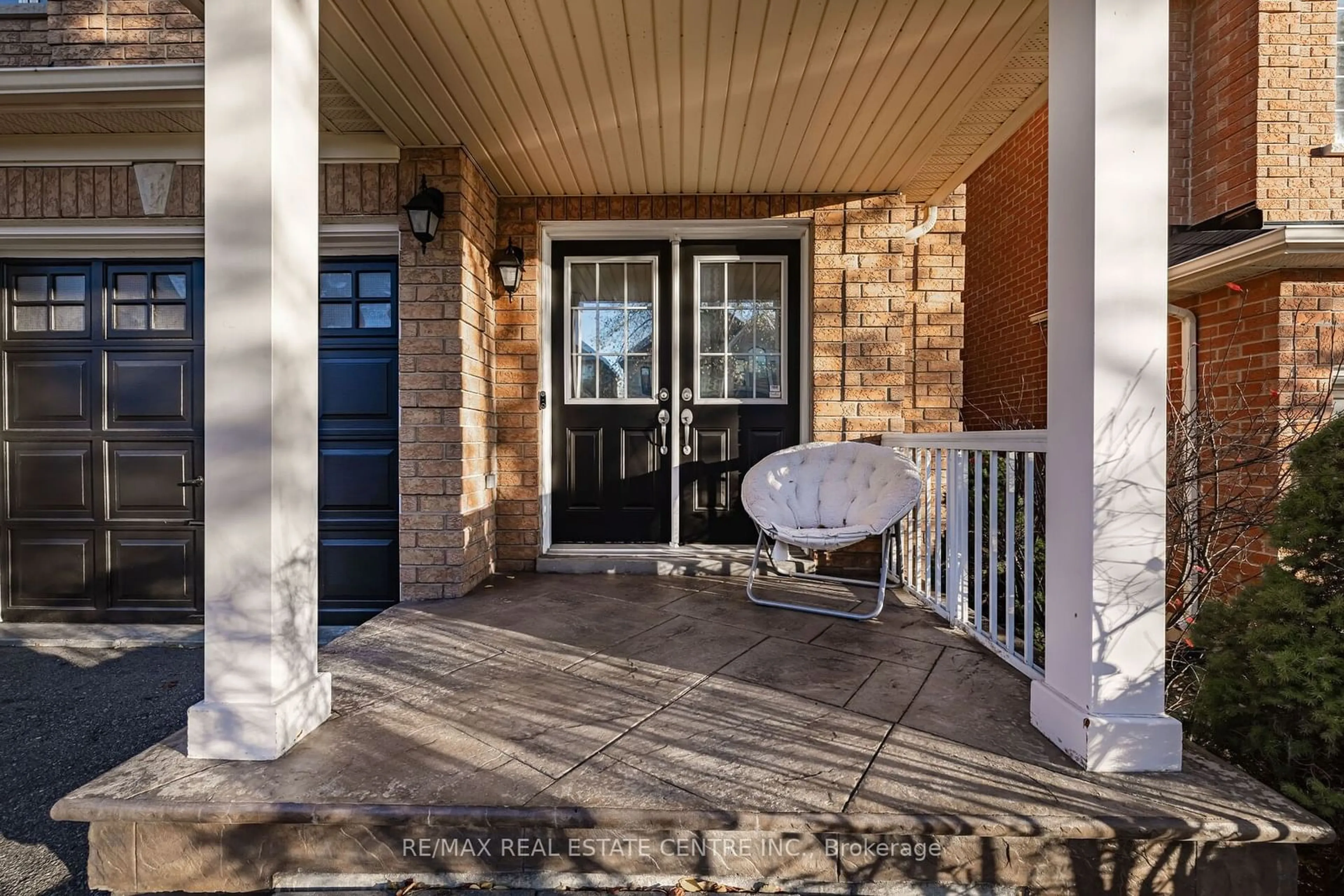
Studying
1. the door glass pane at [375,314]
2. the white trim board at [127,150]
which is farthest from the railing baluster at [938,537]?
the white trim board at [127,150]

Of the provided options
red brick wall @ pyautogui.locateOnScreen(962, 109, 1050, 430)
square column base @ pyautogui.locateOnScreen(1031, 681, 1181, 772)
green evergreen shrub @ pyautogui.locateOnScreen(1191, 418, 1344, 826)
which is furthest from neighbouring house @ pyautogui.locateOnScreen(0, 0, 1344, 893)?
green evergreen shrub @ pyautogui.locateOnScreen(1191, 418, 1344, 826)

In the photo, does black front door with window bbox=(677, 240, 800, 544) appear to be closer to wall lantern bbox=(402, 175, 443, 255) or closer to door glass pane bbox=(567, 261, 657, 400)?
door glass pane bbox=(567, 261, 657, 400)

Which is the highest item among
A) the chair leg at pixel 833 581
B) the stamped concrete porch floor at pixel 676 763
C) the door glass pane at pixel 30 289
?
the door glass pane at pixel 30 289

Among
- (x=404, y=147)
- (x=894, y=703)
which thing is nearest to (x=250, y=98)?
(x=404, y=147)

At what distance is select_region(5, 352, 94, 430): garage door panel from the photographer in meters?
3.37

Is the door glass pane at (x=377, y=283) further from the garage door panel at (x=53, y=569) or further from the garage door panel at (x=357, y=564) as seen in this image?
the garage door panel at (x=53, y=569)

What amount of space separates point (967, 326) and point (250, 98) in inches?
243

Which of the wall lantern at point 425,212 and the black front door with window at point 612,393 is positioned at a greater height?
the wall lantern at point 425,212

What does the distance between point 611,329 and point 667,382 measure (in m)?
0.53

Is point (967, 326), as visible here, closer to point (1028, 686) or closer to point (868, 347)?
point (868, 347)

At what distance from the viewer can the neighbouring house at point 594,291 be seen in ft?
5.04

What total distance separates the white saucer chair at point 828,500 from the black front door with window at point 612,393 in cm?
87

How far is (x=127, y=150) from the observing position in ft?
10.5

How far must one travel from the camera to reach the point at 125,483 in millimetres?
3357
